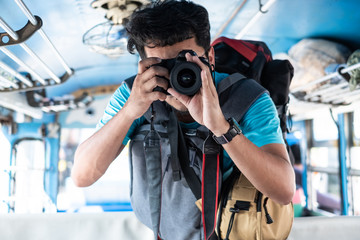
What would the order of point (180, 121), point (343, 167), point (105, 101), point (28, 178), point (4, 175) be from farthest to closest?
point (105, 101), point (28, 178), point (4, 175), point (343, 167), point (180, 121)

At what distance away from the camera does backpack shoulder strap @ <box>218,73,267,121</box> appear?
32.3 inches

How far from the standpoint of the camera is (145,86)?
0.81m

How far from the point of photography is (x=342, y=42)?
102 inches

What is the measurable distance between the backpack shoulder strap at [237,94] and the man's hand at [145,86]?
0.52 feet

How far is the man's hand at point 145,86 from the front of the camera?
804mm

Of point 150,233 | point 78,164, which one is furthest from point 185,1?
point 150,233

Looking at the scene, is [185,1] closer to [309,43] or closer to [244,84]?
[244,84]

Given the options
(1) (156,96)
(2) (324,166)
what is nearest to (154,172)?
(1) (156,96)

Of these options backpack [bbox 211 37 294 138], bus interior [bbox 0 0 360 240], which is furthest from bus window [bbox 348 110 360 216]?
backpack [bbox 211 37 294 138]

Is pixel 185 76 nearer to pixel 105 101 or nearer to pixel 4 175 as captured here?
pixel 4 175

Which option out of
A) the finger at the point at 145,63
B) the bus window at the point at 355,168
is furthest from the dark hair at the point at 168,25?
the bus window at the point at 355,168

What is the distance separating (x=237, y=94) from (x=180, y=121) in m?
0.20

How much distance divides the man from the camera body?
0.01m

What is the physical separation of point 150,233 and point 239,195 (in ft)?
1.43
